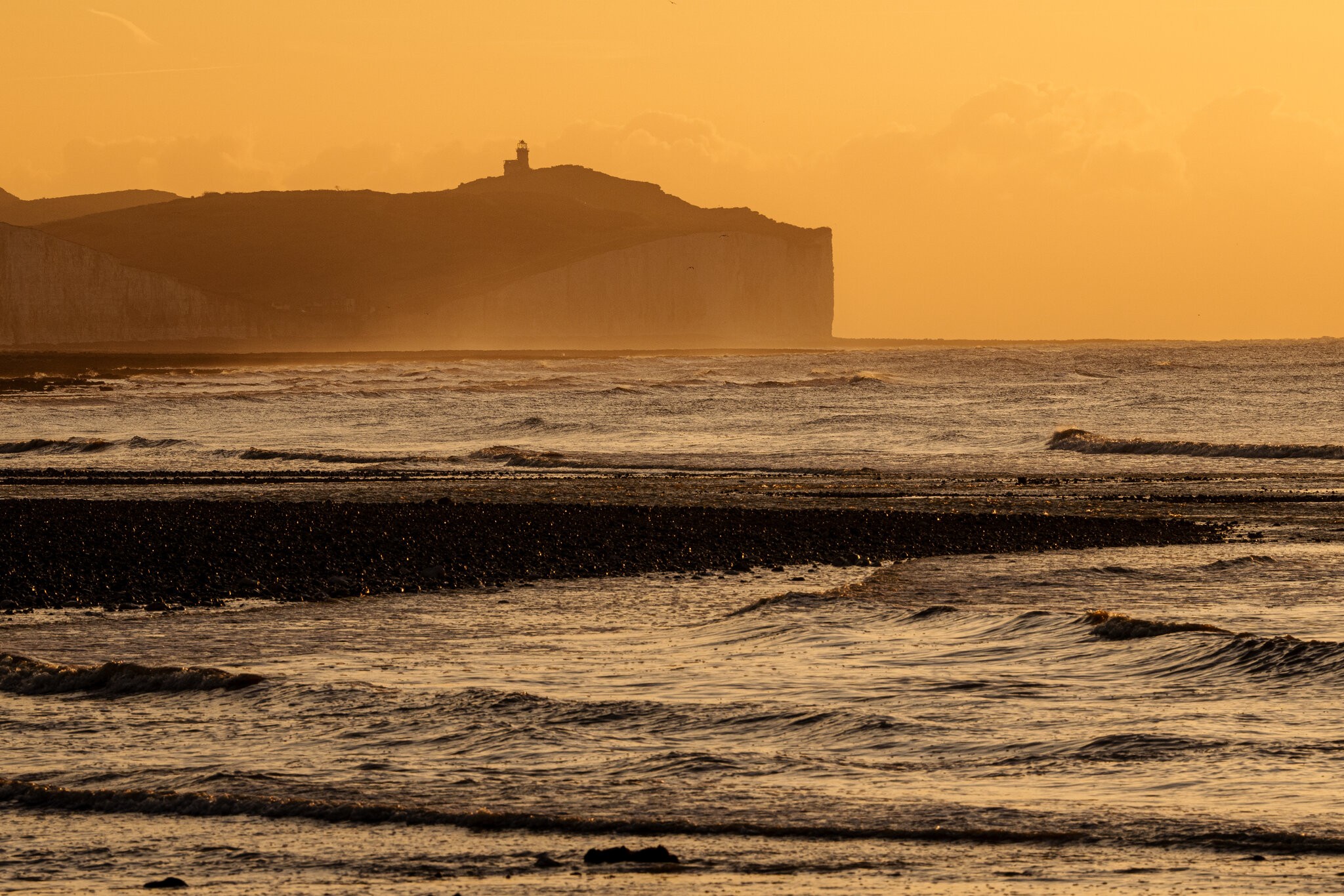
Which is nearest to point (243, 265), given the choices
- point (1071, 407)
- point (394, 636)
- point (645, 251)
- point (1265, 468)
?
point (645, 251)

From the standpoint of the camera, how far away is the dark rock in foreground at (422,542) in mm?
14070

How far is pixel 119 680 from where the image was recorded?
9.49 m

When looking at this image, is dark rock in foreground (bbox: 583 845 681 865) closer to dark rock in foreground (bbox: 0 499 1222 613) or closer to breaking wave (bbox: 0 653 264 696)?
breaking wave (bbox: 0 653 264 696)

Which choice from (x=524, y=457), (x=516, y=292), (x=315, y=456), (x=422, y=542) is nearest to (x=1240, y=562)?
(x=422, y=542)

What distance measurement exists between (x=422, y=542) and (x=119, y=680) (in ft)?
23.5

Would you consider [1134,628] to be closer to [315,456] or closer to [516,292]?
[315,456]

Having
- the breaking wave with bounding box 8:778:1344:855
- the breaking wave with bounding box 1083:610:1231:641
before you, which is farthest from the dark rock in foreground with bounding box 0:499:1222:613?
the breaking wave with bounding box 8:778:1344:855

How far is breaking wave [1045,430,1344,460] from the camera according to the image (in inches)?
1256

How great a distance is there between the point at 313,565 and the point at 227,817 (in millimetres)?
8375

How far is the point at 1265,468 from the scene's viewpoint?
29.1 m

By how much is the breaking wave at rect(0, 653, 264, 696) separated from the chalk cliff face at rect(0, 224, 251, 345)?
138 meters

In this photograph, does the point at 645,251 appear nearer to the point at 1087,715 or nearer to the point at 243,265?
the point at 243,265

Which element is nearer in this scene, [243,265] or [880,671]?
[880,671]

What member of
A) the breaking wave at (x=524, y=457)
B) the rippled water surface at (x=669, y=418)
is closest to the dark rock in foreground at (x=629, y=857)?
the rippled water surface at (x=669, y=418)
